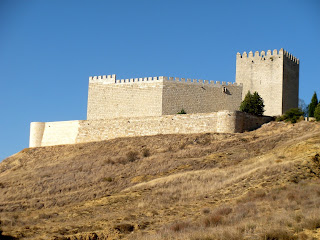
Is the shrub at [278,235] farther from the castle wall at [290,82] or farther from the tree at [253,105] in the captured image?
the castle wall at [290,82]

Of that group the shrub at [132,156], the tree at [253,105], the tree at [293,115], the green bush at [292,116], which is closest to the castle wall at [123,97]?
the tree at [253,105]

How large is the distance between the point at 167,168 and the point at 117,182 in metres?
2.36

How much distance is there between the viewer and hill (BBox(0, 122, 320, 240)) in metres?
10.9

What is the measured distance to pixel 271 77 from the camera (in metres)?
32.8

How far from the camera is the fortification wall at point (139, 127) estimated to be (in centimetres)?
2697

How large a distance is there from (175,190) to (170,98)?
55.6ft

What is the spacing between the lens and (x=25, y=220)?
568 inches

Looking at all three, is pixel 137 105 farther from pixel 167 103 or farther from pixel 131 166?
pixel 131 166

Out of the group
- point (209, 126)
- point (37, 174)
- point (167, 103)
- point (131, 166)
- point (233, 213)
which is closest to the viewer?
point (233, 213)

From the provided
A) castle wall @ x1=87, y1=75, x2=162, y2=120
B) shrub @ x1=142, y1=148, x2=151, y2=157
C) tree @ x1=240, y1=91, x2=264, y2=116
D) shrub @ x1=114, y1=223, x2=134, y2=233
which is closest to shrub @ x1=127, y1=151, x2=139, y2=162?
shrub @ x1=142, y1=148, x2=151, y2=157

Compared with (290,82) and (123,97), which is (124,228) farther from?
(290,82)

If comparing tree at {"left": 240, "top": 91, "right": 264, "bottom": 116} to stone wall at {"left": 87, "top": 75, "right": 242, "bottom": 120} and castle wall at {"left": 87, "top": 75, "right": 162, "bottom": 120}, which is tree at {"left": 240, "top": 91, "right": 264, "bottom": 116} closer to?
stone wall at {"left": 87, "top": 75, "right": 242, "bottom": 120}

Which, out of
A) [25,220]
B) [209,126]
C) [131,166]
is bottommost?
[25,220]

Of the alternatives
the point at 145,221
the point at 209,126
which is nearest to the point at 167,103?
the point at 209,126
